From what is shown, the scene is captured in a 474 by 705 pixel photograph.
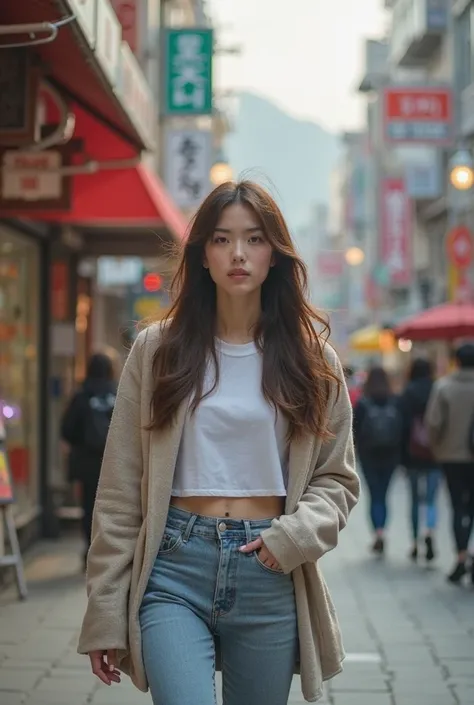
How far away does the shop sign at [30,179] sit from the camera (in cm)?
921

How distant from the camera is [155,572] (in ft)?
10.7

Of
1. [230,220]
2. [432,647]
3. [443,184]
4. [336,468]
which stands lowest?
[432,647]

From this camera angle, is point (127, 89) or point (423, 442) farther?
point (423, 442)

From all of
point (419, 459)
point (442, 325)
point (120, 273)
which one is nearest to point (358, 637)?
point (419, 459)

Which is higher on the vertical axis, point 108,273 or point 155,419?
point 108,273

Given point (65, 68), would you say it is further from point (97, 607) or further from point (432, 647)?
point (97, 607)

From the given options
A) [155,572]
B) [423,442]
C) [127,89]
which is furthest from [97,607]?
[423,442]

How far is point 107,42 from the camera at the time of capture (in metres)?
7.16

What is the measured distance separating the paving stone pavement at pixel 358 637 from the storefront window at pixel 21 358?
713mm

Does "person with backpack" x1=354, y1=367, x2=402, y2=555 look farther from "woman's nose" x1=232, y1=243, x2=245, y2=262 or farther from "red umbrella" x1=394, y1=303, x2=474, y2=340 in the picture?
"woman's nose" x1=232, y1=243, x2=245, y2=262

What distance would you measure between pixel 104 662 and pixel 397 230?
38.1 m

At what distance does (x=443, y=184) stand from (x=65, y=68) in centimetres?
3049

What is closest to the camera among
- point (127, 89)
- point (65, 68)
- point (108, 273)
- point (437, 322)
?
point (65, 68)

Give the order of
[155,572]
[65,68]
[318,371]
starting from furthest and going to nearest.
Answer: [65,68] → [318,371] → [155,572]
